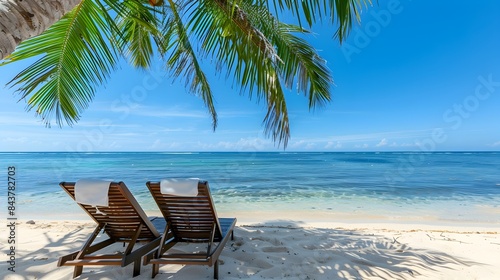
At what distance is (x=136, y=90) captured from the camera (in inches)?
187

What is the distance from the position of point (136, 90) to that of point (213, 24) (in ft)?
6.78

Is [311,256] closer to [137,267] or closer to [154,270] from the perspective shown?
[154,270]

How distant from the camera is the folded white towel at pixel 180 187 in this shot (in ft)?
7.29

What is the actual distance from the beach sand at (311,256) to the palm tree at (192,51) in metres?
1.25

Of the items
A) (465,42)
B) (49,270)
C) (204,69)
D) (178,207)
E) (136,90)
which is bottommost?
(49,270)

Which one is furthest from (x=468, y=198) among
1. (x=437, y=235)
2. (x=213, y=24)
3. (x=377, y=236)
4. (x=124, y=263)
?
(x=124, y=263)

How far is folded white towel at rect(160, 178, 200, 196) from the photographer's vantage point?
2221 mm

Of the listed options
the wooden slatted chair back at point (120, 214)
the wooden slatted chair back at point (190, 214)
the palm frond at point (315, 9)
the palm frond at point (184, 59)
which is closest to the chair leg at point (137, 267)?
the wooden slatted chair back at point (120, 214)

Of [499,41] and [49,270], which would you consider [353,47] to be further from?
[499,41]

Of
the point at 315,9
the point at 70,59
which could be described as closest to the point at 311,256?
the point at 315,9

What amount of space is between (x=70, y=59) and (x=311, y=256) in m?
2.92

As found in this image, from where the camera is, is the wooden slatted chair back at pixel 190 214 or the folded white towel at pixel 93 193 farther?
the wooden slatted chair back at pixel 190 214

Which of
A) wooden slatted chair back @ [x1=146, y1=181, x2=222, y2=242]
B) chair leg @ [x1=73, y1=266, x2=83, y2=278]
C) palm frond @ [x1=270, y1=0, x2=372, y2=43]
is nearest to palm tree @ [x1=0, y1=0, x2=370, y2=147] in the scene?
palm frond @ [x1=270, y1=0, x2=372, y2=43]

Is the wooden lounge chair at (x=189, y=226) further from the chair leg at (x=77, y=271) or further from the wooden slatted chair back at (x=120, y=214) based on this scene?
the chair leg at (x=77, y=271)
